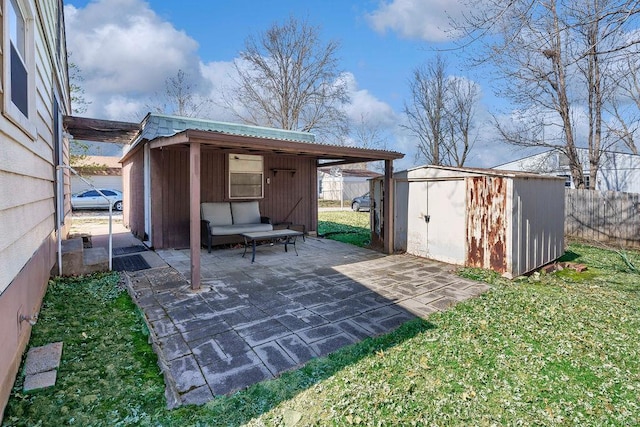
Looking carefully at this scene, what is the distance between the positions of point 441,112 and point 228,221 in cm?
1268

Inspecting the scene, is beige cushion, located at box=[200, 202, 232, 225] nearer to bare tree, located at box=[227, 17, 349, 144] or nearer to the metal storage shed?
the metal storage shed

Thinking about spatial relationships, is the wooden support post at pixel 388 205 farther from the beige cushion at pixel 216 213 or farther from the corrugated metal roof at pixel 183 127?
the beige cushion at pixel 216 213

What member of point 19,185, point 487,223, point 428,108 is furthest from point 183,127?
point 428,108

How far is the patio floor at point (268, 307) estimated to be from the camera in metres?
2.56

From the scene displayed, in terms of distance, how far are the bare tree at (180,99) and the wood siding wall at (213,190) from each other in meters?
14.3

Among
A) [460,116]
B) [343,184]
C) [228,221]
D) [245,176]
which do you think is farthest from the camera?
[343,184]

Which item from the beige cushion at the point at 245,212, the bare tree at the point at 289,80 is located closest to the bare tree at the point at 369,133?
the bare tree at the point at 289,80

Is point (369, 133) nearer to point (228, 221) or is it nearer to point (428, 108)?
point (428, 108)

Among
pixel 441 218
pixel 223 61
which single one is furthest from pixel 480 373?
pixel 223 61

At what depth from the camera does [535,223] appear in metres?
5.78

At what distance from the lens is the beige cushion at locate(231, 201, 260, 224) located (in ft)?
A: 24.8

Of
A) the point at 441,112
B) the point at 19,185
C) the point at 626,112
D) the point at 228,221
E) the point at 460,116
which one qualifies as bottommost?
the point at 228,221

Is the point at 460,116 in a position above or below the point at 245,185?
above

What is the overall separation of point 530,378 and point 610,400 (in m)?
0.45
